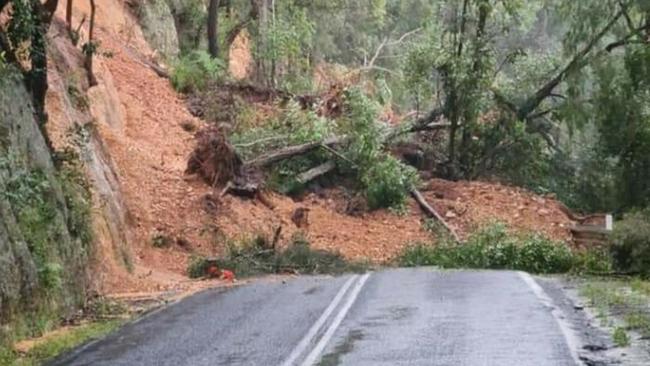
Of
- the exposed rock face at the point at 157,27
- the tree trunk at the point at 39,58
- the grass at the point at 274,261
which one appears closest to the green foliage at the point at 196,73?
the exposed rock face at the point at 157,27

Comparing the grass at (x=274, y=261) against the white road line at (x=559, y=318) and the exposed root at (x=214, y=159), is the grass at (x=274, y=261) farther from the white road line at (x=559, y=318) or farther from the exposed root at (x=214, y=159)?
the white road line at (x=559, y=318)

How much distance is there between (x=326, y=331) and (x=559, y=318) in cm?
290

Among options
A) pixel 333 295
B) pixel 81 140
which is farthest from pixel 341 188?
pixel 333 295

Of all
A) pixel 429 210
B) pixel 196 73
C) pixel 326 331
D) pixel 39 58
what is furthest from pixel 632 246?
pixel 196 73

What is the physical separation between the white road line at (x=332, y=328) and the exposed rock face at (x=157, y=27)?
2395 cm

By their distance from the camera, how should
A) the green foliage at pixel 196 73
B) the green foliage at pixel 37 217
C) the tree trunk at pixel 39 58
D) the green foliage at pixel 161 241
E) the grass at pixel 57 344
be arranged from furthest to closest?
the green foliage at pixel 196 73
the green foliage at pixel 161 241
the tree trunk at pixel 39 58
the green foliage at pixel 37 217
the grass at pixel 57 344

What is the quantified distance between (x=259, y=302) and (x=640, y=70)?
17426 millimetres

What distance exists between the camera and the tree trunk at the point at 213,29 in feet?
117

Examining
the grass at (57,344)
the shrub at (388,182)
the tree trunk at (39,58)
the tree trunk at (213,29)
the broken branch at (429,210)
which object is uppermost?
the tree trunk at (213,29)

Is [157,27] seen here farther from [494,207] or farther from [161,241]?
[161,241]

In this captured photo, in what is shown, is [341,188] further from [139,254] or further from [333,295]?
[333,295]

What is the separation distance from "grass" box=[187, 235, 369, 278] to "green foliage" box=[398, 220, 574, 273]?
195 centimetres

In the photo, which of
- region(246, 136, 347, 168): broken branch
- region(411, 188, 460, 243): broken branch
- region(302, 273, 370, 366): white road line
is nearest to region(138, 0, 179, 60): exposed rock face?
region(246, 136, 347, 168): broken branch

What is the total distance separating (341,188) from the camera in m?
31.3
